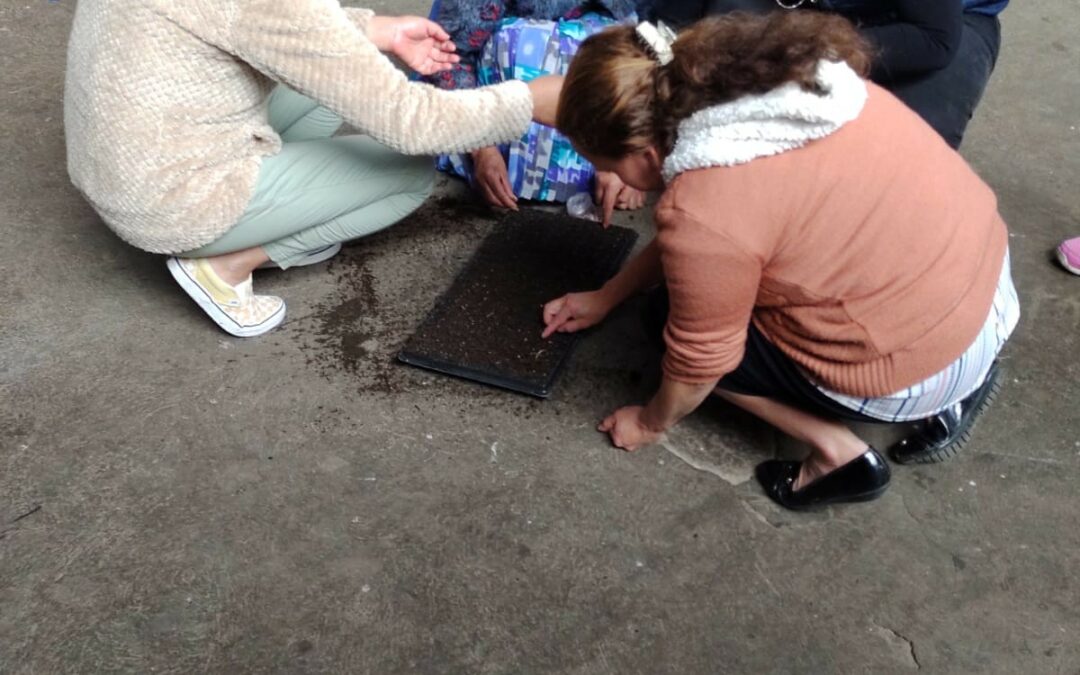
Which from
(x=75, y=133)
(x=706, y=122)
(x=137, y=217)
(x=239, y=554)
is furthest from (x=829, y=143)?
(x=75, y=133)

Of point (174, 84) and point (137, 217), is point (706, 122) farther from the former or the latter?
point (137, 217)

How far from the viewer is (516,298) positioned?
90.2 inches

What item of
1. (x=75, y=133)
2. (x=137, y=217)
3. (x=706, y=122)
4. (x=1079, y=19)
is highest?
(x=706, y=122)

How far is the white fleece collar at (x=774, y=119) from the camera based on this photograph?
1.39m

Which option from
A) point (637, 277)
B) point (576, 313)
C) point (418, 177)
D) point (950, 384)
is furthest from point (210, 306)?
point (950, 384)

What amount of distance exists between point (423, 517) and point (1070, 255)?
6.05 feet

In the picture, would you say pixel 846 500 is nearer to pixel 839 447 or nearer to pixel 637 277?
pixel 839 447

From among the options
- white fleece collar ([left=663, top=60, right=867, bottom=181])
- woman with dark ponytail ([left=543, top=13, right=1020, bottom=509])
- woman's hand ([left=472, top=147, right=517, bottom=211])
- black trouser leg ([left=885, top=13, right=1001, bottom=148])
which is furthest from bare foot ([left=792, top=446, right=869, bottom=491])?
woman's hand ([left=472, top=147, right=517, bottom=211])

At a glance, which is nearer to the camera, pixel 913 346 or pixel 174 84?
pixel 913 346

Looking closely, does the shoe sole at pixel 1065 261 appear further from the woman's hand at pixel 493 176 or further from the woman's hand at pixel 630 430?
the woman's hand at pixel 493 176

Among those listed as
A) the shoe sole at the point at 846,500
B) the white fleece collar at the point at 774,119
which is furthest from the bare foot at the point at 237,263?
the shoe sole at the point at 846,500

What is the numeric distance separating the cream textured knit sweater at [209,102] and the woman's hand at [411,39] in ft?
0.76

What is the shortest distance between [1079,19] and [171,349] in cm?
379

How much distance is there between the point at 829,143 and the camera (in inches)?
56.7
